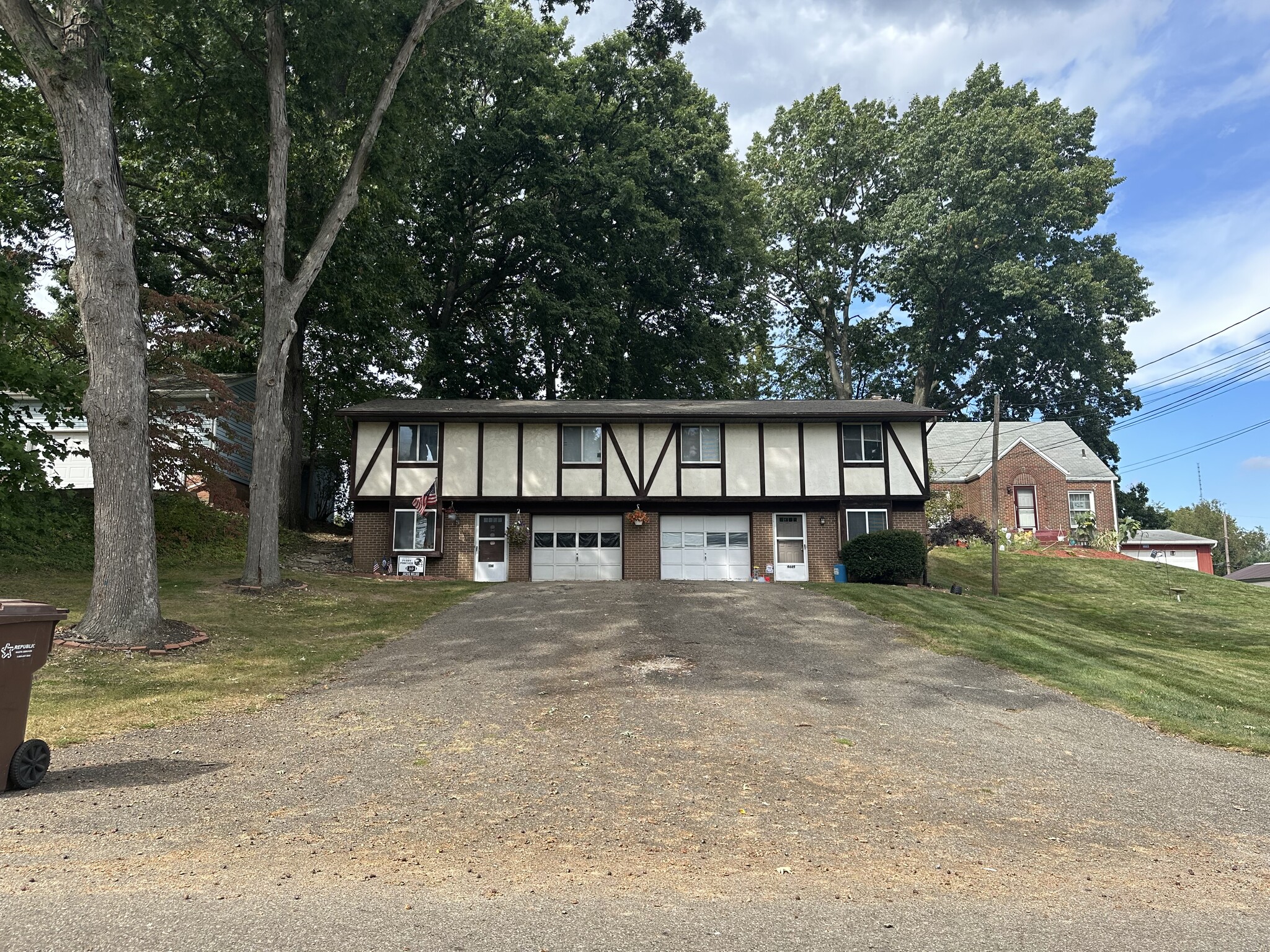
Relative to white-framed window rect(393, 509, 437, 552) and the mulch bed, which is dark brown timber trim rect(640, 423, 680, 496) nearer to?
white-framed window rect(393, 509, 437, 552)

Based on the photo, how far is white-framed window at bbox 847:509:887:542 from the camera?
23875 mm

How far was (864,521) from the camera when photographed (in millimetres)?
23938

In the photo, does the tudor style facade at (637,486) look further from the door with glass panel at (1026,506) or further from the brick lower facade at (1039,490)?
the door with glass panel at (1026,506)

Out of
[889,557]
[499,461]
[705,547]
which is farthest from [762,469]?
[499,461]

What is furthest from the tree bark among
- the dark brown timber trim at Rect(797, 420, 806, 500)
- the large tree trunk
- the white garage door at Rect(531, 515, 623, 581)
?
the dark brown timber trim at Rect(797, 420, 806, 500)

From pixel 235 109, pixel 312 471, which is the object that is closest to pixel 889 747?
pixel 235 109

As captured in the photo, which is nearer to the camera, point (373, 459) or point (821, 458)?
point (373, 459)

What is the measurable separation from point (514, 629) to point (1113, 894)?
1023 centimetres

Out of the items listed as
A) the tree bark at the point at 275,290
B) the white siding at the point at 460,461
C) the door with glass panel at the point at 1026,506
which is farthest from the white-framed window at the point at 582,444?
the door with glass panel at the point at 1026,506

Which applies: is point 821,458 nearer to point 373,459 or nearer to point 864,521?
point 864,521

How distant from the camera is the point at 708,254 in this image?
32.8 metres

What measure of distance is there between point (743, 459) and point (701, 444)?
1404 mm

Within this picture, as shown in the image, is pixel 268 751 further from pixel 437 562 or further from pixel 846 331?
pixel 846 331

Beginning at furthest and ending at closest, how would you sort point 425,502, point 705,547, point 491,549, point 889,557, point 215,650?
point 705,547
point 491,549
point 425,502
point 889,557
point 215,650
